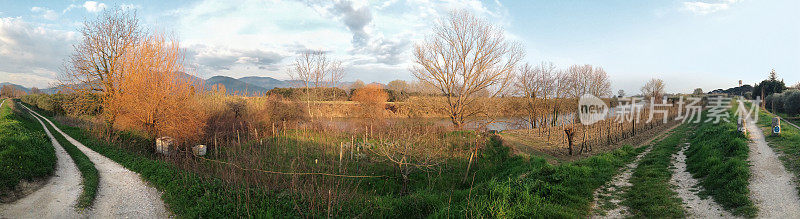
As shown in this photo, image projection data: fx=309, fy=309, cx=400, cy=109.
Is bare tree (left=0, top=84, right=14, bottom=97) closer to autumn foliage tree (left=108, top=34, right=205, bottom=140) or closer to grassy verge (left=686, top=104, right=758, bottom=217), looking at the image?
autumn foliage tree (left=108, top=34, right=205, bottom=140)

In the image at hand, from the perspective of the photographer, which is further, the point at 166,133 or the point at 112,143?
the point at 166,133

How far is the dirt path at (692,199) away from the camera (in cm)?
564

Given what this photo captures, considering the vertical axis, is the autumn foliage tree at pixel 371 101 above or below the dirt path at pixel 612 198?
above

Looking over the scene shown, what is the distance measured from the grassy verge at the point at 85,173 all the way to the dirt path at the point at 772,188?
13472 millimetres

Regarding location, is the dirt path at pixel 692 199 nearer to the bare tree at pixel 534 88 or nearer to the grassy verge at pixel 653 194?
the grassy verge at pixel 653 194

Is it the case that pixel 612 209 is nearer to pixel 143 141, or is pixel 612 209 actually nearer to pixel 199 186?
pixel 199 186

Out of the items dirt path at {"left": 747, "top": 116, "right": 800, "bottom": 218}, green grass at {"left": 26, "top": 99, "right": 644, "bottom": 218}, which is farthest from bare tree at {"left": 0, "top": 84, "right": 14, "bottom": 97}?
dirt path at {"left": 747, "top": 116, "right": 800, "bottom": 218}

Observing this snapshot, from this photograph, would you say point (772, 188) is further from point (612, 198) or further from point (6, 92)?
point (6, 92)

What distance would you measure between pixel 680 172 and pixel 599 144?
29.5 ft

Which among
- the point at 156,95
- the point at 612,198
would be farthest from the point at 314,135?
the point at 612,198

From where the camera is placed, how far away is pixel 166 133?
1483cm

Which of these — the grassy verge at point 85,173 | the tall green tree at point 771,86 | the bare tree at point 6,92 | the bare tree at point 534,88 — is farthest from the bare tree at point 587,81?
the bare tree at point 6,92

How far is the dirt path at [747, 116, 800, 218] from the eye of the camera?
540 cm

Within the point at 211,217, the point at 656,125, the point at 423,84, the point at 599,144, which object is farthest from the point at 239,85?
the point at 656,125
